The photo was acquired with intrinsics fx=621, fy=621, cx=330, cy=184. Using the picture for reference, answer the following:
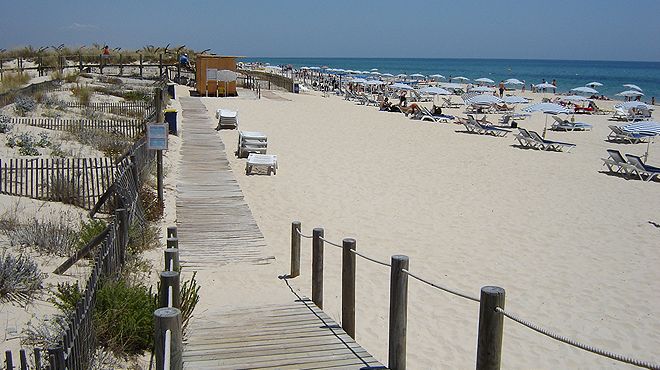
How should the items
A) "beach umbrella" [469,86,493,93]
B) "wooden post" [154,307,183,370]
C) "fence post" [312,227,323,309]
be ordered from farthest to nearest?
"beach umbrella" [469,86,493,93], "fence post" [312,227,323,309], "wooden post" [154,307,183,370]

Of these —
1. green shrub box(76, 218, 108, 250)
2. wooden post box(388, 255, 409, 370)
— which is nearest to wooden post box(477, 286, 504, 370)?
wooden post box(388, 255, 409, 370)

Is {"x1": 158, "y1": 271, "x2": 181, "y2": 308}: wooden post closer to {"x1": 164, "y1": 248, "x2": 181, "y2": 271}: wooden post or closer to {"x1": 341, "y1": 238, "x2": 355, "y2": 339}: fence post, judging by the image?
{"x1": 164, "y1": 248, "x2": 181, "y2": 271}: wooden post

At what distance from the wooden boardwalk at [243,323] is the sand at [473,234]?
1.63 ft

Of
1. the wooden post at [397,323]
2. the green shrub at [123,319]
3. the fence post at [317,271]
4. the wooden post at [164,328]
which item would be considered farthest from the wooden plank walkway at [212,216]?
the wooden post at [164,328]

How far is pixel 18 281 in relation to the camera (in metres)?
5.50

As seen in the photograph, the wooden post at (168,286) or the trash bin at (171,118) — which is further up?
the trash bin at (171,118)

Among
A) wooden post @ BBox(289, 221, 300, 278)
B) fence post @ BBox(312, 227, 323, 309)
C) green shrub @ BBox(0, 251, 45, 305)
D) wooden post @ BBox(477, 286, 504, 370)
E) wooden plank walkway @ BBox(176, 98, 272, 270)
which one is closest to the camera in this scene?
wooden post @ BBox(477, 286, 504, 370)

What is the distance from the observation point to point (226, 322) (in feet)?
18.2

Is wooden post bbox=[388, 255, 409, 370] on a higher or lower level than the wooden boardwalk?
higher

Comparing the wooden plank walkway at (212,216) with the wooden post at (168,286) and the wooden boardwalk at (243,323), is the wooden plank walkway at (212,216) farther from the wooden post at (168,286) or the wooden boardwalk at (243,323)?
the wooden post at (168,286)

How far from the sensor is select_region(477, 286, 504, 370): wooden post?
3508 mm

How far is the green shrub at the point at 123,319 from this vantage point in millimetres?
4719

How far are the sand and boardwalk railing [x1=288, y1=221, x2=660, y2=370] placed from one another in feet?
1.81

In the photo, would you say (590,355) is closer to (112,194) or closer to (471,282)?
(471,282)
